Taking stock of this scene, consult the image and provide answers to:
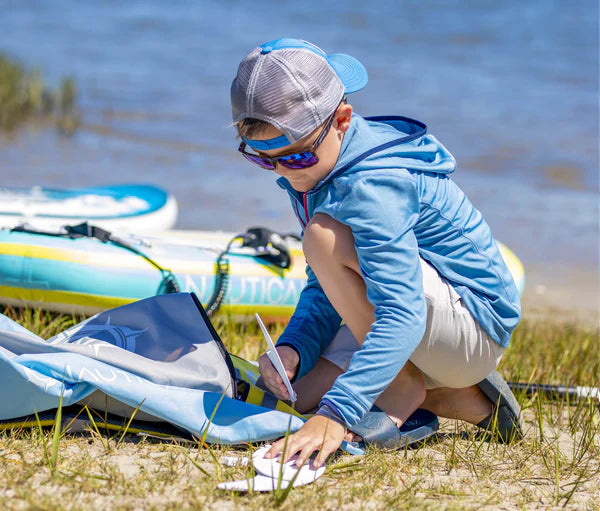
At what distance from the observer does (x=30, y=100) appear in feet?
30.0

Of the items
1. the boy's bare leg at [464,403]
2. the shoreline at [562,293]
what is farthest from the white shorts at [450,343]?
the shoreline at [562,293]

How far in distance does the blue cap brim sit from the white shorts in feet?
1.66

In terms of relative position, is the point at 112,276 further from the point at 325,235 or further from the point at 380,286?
the point at 380,286

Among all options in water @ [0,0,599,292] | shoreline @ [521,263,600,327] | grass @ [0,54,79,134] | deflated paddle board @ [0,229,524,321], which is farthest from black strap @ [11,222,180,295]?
grass @ [0,54,79,134]

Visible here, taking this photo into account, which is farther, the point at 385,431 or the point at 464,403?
the point at 464,403

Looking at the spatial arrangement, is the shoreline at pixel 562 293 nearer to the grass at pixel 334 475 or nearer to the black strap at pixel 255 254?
the black strap at pixel 255 254

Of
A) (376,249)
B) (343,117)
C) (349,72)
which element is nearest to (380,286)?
(376,249)

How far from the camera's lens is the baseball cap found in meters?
1.98

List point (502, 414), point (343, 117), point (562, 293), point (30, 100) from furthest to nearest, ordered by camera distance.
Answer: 1. point (30, 100)
2. point (562, 293)
3. point (502, 414)
4. point (343, 117)

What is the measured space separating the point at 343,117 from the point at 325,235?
1.01 ft

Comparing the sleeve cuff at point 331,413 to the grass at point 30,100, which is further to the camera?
the grass at point 30,100

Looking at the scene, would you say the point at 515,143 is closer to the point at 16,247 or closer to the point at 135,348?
the point at 16,247

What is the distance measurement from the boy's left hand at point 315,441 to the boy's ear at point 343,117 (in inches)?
29.3

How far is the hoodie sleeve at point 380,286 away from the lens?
2.02m
